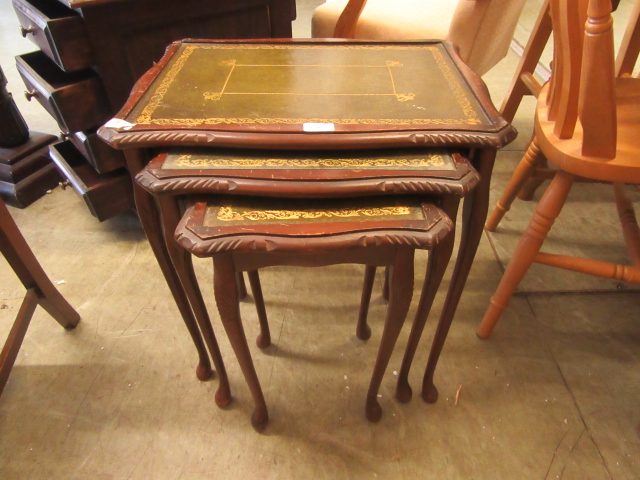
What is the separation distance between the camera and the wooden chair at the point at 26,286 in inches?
40.2

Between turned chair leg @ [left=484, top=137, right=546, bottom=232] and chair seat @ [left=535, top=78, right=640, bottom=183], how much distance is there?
11.3 inches

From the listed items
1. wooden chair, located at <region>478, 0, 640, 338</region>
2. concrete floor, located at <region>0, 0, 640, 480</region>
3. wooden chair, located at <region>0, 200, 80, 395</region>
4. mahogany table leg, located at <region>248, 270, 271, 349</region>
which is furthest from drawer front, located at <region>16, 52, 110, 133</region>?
wooden chair, located at <region>478, 0, 640, 338</region>

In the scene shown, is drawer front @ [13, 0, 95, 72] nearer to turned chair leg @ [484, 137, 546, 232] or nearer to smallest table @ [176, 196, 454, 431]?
smallest table @ [176, 196, 454, 431]

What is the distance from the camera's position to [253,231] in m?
0.61

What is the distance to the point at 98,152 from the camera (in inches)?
51.5

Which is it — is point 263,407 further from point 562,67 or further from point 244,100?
point 562,67

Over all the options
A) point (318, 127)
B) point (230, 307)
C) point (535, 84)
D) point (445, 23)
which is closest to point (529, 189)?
point (535, 84)

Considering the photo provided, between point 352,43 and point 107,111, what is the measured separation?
2.50 feet

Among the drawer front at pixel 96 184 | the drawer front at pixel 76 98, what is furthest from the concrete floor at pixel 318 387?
the drawer front at pixel 76 98

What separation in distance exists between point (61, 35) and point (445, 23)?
1147 mm

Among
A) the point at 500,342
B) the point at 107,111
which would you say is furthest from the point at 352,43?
the point at 500,342

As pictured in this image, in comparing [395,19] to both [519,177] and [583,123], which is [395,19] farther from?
[583,123]

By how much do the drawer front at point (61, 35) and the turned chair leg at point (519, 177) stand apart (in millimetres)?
1277

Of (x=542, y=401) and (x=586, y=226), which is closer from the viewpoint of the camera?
(x=542, y=401)
